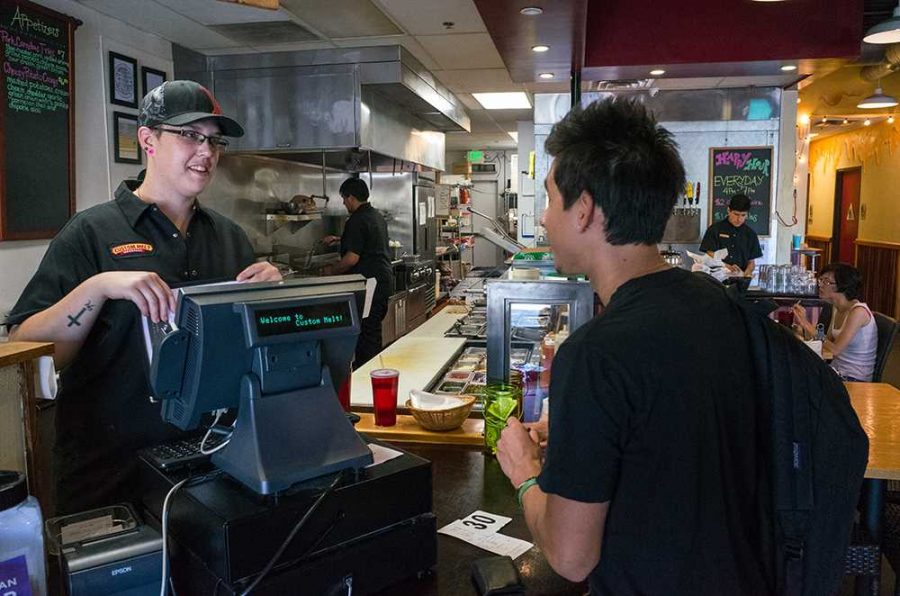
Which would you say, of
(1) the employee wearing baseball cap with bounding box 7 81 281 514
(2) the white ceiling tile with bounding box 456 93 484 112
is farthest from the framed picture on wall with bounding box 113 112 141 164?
(2) the white ceiling tile with bounding box 456 93 484 112

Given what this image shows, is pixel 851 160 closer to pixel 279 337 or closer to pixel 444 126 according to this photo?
pixel 444 126

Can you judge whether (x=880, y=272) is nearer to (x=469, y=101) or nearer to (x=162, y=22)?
(x=469, y=101)

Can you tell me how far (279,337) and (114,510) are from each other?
0.50 meters

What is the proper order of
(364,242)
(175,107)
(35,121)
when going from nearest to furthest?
1. (175,107)
2. (35,121)
3. (364,242)

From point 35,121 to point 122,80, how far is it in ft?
2.66

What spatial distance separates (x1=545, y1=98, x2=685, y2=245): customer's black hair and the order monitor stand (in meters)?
0.55

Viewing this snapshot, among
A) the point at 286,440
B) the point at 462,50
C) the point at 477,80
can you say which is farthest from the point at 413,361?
the point at 477,80

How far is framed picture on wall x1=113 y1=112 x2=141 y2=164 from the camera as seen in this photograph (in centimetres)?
409

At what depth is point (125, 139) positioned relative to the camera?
4.16 meters

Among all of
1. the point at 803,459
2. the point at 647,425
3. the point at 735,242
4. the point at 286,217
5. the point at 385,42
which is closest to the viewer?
the point at 647,425

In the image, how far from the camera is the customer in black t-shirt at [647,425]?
3.26 feet

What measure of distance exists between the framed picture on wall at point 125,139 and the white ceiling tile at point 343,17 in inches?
46.7

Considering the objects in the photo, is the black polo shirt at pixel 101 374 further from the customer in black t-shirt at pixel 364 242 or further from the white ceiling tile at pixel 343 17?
the customer in black t-shirt at pixel 364 242

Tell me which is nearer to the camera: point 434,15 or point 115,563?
point 115,563
